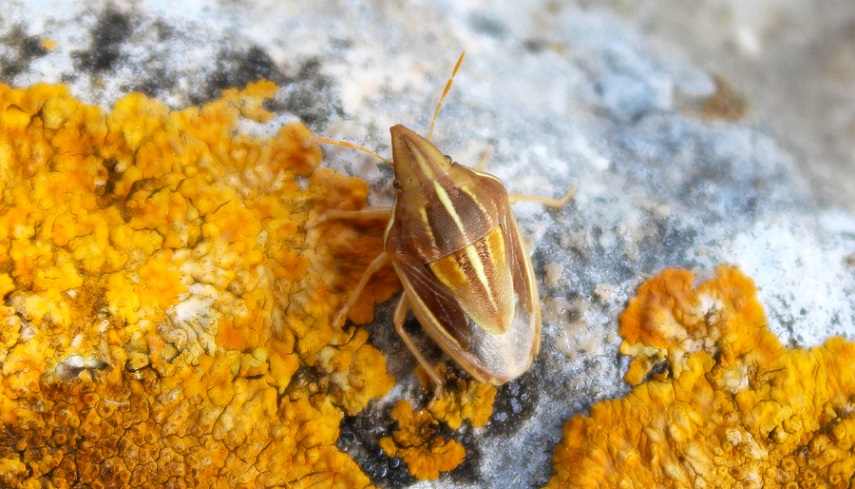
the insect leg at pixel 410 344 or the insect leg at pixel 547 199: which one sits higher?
the insect leg at pixel 547 199

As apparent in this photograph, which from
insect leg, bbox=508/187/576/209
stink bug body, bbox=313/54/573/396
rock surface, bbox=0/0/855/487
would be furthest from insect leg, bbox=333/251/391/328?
insect leg, bbox=508/187/576/209

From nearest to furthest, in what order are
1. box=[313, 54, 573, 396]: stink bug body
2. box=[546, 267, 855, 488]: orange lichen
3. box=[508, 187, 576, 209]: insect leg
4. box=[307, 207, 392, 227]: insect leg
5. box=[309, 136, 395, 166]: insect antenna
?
box=[546, 267, 855, 488]: orange lichen
box=[313, 54, 573, 396]: stink bug body
box=[307, 207, 392, 227]: insect leg
box=[309, 136, 395, 166]: insect antenna
box=[508, 187, 576, 209]: insect leg

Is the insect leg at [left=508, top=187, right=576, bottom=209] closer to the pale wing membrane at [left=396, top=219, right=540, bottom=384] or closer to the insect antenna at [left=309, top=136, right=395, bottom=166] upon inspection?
the pale wing membrane at [left=396, top=219, right=540, bottom=384]

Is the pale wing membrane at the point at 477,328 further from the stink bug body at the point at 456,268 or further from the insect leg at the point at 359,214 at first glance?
the insect leg at the point at 359,214

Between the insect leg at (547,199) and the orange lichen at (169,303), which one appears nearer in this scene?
the orange lichen at (169,303)

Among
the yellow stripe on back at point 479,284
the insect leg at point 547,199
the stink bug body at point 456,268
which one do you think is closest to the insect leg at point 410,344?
the stink bug body at point 456,268

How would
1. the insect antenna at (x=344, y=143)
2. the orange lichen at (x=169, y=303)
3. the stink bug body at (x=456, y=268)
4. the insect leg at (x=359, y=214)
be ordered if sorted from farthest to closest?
the insect antenna at (x=344, y=143) → the insect leg at (x=359, y=214) → the stink bug body at (x=456, y=268) → the orange lichen at (x=169, y=303)

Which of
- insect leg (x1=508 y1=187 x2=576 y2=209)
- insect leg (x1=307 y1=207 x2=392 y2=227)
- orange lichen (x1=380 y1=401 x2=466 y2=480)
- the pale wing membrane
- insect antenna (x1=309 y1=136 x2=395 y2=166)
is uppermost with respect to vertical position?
insect antenna (x1=309 y1=136 x2=395 y2=166)

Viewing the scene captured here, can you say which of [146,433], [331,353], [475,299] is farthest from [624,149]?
[146,433]
